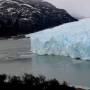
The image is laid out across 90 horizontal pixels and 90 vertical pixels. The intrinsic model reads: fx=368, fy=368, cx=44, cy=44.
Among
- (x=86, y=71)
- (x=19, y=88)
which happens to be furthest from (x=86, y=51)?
(x=19, y=88)

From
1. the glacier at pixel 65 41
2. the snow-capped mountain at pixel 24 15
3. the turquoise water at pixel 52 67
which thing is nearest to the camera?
the turquoise water at pixel 52 67

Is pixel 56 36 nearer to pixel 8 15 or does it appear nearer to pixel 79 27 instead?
pixel 79 27

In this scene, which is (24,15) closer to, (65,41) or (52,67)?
(65,41)

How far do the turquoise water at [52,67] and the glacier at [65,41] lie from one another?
9 cm

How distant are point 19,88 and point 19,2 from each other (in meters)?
3.29

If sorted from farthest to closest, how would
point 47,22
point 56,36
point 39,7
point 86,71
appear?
point 47,22 → point 39,7 → point 56,36 → point 86,71

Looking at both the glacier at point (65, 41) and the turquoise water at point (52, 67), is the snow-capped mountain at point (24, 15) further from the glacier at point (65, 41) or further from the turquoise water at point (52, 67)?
the turquoise water at point (52, 67)

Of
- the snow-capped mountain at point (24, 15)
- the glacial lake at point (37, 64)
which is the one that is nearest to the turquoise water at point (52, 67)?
the glacial lake at point (37, 64)

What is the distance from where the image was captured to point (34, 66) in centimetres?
430

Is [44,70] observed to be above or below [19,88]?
below

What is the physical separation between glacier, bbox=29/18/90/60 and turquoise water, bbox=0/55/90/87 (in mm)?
91

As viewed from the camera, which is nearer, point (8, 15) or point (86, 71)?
point (86, 71)

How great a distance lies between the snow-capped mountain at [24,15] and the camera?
199 inches

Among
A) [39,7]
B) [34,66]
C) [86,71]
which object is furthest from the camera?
[39,7]
